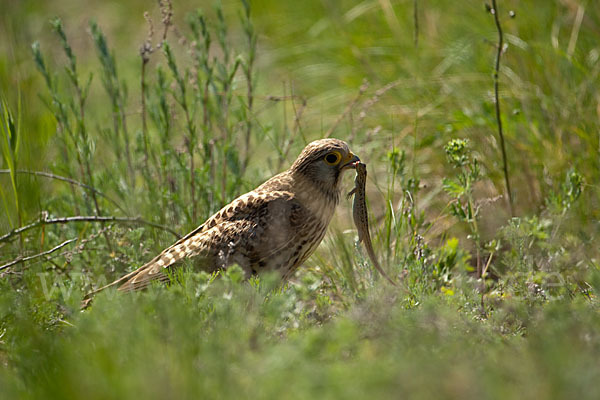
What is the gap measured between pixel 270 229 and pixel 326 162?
53cm

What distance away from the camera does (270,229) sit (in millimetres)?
3592

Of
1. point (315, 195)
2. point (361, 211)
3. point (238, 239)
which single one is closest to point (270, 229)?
point (238, 239)

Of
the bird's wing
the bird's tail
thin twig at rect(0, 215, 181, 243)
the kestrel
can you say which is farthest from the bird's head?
thin twig at rect(0, 215, 181, 243)

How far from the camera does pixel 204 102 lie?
432 centimetres

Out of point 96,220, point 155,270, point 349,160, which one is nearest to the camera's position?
point 155,270

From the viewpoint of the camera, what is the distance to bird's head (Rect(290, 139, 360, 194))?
3773mm

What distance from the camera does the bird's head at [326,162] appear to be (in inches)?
149

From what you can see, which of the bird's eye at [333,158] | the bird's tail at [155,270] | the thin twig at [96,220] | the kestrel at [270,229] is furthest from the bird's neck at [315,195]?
the thin twig at [96,220]

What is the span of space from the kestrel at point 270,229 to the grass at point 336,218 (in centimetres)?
25

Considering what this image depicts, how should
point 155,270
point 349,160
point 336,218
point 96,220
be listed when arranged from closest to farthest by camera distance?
point 155,270 < point 96,220 < point 349,160 < point 336,218

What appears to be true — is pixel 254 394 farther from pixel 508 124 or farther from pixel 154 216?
pixel 508 124

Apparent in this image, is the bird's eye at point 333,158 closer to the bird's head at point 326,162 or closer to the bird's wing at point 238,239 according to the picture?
the bird's head at point 326,162

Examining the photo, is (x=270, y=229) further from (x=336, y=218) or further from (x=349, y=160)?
(x=336, y=218)

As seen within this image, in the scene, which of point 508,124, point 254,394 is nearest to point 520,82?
point 508,124
